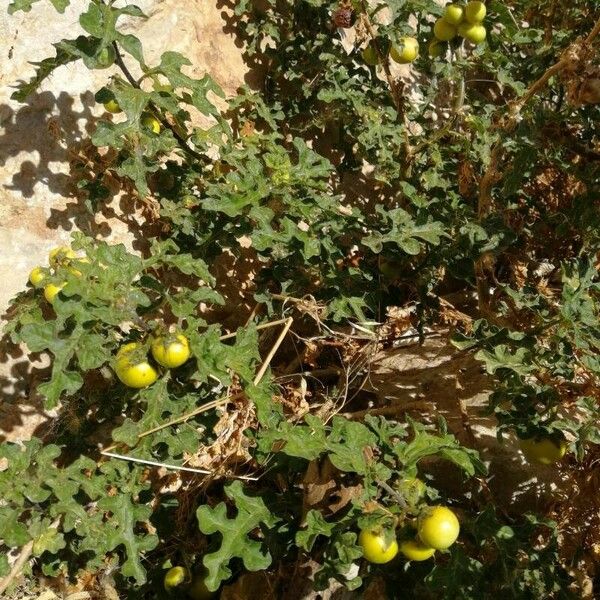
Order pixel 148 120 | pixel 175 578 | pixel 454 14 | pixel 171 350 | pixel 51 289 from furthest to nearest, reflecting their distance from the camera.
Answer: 1. pixel 454 14
2. pixel 148 120
3. pixel 175 578
4. pixel 51 289
5. pixel 171 350

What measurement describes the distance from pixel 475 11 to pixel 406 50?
39 centimetres

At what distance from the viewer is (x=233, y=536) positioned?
6.89ft

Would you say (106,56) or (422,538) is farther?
(106,56)

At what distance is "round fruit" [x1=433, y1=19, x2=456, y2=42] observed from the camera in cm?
285

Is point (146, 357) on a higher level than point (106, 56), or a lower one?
lower

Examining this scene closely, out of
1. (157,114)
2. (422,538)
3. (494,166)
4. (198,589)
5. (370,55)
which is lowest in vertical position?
(198,589)

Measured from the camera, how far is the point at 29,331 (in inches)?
78.6

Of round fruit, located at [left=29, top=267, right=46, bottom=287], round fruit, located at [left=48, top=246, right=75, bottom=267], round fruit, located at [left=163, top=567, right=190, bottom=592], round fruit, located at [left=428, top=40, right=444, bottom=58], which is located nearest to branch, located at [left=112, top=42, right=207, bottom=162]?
round fruit, located at [left=48, top=246, right=75, bottom=267]

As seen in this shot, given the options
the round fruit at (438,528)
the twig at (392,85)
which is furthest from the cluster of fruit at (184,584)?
the twig at (392,85)

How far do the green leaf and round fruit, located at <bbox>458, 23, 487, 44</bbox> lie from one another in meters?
2.09

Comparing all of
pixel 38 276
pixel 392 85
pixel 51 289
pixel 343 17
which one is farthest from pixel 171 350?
pixel 343 17

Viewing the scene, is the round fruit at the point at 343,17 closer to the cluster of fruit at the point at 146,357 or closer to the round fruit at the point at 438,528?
the cluster of fruit at the point at 146,357

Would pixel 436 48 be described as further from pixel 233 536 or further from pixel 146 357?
pixel 233 536

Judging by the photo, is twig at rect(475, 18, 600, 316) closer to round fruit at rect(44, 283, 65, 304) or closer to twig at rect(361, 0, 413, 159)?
twig at rect(361, 0, 413, 159)
